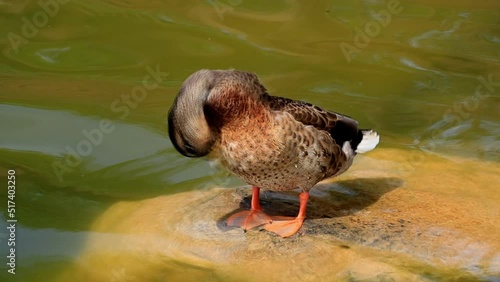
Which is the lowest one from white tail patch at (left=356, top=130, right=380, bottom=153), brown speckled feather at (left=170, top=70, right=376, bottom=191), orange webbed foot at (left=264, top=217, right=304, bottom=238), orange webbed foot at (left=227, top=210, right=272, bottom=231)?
orange webbed foot at (left=227, top=210, right=272, bottom=231)

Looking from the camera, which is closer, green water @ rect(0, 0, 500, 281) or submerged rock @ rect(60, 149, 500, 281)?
submerged rock @ rect(60, 149, 500, 281)

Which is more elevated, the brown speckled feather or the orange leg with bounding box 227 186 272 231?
the brown speckled feather

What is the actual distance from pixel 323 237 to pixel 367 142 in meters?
0.85

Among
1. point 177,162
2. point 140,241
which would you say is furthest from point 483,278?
point 177,162

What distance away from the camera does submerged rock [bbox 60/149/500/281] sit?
4711mm

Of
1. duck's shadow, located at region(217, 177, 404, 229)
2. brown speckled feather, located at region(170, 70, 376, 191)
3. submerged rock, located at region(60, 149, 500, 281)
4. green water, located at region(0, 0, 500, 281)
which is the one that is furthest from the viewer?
green water, located at region(0, 0, 500, 281)

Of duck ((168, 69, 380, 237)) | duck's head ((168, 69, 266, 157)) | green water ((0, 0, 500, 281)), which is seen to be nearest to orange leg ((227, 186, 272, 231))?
duck ((168, 69, 380, 237))

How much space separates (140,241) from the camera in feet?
16.9

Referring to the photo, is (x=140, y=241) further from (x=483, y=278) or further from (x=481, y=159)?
(x=481, y=159)

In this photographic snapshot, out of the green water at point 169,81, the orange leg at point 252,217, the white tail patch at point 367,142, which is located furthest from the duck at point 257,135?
the green water at point 169,81

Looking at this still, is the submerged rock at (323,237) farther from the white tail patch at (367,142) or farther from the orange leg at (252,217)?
the white tail patch at (367,142)

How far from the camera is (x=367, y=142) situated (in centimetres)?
546

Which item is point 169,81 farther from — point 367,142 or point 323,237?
point 323,237

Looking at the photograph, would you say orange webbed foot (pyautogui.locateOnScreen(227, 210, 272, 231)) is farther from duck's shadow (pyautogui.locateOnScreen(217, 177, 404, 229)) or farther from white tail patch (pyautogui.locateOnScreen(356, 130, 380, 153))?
white tail patch (pyautogui.locateOnScreen(356, 130, 380, 153))
